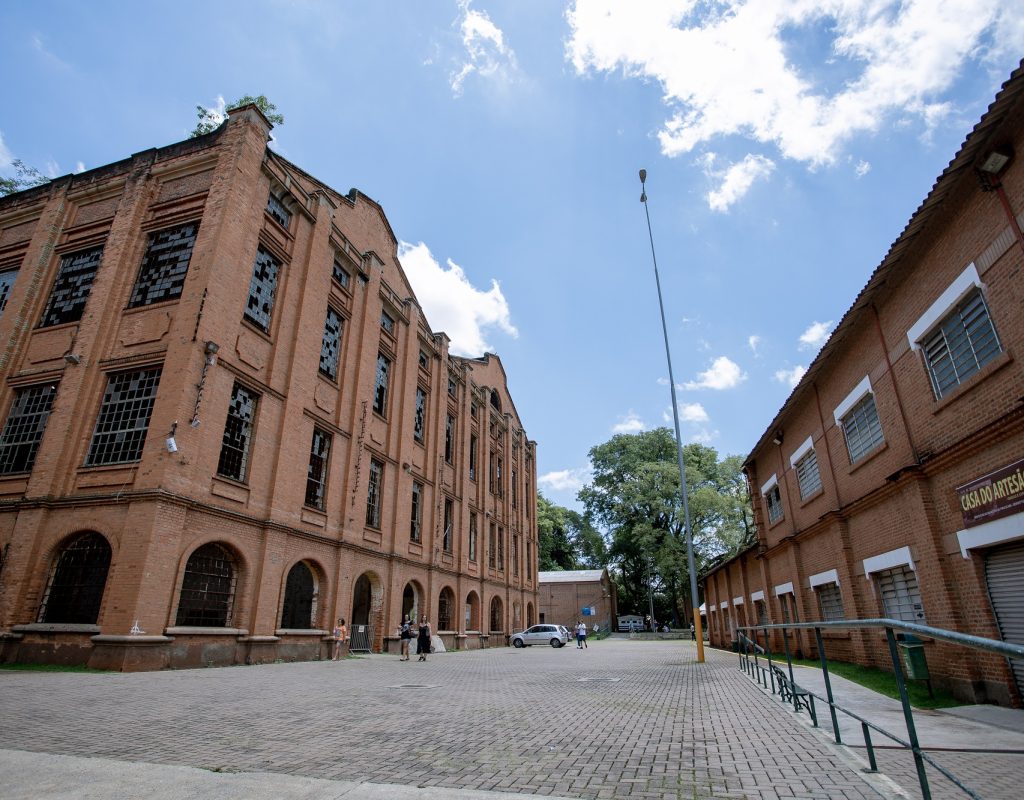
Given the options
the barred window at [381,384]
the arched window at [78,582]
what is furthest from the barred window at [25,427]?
the barred window at [381,384]

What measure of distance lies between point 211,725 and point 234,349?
12.2 metres

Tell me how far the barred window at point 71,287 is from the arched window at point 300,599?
1045 centimetres

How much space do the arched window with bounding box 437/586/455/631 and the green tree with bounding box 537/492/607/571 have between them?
1253 inches

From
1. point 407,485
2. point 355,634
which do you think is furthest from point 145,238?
point 355,634

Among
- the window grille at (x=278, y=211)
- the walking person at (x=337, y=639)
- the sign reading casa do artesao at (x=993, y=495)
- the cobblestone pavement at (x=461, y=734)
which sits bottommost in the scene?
the cobblestone pavement at (x=461, y=734)

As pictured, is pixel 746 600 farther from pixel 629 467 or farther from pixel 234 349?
pixel 629 467

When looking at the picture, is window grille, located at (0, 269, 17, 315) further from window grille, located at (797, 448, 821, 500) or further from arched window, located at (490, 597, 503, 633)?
arched window, located at (490, 597, 503, 633)

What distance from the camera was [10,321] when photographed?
→ 1856 cm

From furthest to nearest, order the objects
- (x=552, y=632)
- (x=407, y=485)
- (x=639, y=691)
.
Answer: (x=552, y=632)
(x=407, y=485)
(x=639, y=691)

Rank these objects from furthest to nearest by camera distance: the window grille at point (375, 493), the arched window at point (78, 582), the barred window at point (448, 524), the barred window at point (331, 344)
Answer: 1. the barred window at point (448, 524)
2. the window grille at point (375, 493)
3. the barred window at point (331, 344)
4. the arched window at point (78, 582)

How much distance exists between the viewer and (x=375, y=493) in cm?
2369

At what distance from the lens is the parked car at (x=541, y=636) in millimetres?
34844

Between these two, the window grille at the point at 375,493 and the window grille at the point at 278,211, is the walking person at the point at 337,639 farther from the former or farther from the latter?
the window grille at the point at 278,211

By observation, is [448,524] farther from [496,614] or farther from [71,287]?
[71,287]
